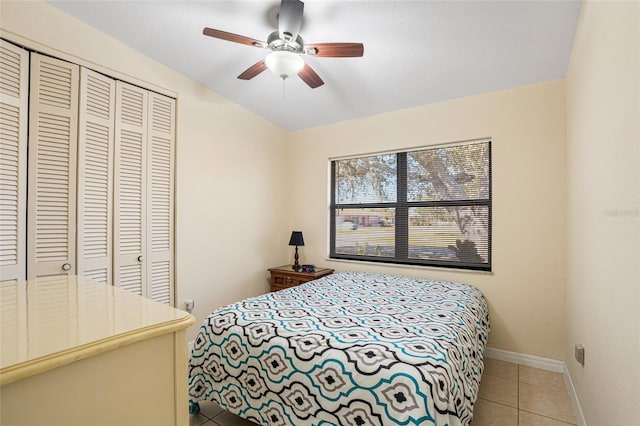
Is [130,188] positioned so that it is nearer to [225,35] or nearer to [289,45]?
[225,35]

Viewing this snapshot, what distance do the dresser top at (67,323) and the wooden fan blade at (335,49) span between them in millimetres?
1672

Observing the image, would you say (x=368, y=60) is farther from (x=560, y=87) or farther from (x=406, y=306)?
(x=406, y=306)

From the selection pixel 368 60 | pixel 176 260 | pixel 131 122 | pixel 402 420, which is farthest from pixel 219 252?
pixel 402 420

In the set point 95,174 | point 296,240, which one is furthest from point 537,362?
point 95,174

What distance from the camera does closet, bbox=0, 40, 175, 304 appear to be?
2045 millimetres

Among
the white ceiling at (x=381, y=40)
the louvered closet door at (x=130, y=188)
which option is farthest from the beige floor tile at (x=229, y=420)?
the white ceiling at (x=381, y=40)

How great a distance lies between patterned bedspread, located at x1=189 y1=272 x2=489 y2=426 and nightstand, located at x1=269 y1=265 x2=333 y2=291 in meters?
1.11

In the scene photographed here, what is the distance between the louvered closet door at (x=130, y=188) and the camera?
254cm

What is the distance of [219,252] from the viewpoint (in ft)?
10.7

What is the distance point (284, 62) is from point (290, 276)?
2282mm

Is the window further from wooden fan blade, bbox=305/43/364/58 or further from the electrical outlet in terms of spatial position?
wooden fan blade, bbox=305/43/364/58

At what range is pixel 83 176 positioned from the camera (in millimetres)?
2346

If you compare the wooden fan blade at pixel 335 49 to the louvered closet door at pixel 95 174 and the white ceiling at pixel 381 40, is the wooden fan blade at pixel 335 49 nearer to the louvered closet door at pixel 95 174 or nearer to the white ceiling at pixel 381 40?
the white ceiling at pixel 381 40

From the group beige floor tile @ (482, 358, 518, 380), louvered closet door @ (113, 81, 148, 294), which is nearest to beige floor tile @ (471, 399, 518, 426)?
beige floor tile @ (482, 358, 518, 380)
